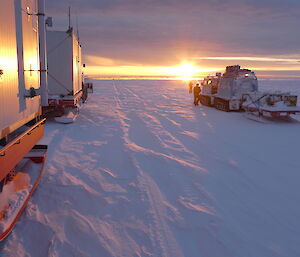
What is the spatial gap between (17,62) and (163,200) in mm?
3238

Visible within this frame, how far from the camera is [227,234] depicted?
13.9ft

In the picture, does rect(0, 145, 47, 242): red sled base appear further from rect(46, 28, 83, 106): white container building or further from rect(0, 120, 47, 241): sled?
rect(46, 28, 83, 106): white container building

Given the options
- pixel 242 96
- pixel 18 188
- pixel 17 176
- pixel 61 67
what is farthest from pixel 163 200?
pixel 242 96

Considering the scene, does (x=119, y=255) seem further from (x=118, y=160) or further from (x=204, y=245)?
(x=118, y=160)

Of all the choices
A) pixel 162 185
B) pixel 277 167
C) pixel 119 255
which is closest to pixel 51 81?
pixel 162 185

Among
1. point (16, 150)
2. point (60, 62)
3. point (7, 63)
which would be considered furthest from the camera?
point (60, 62)

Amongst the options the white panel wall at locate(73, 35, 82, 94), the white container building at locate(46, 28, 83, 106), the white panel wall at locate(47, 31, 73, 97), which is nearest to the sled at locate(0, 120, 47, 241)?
the white container building at locate(46, 28, 83, 106)

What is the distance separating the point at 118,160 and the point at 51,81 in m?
6.61

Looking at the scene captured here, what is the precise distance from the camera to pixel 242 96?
17.1 m

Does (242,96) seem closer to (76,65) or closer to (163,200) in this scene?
(76,65)

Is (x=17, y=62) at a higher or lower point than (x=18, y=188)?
higher

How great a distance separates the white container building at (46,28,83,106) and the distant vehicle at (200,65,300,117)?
8.81 meters

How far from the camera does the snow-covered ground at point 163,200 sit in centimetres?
397

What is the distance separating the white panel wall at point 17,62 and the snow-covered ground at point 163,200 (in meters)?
1.53
